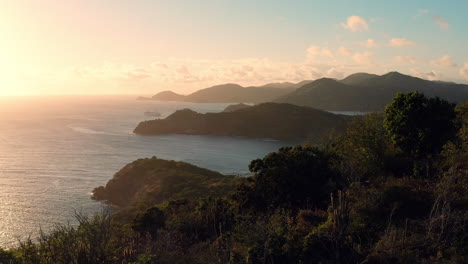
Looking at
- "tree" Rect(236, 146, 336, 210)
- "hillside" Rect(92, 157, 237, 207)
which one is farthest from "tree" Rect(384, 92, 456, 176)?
"hillside" Rect(92, 157, 237, 207)

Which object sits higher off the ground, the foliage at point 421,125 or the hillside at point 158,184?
the foliage at point 421,125

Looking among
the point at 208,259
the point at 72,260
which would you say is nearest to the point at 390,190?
the point at 208,259

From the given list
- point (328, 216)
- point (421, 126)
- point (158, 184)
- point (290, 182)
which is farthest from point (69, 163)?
point (328, 216)

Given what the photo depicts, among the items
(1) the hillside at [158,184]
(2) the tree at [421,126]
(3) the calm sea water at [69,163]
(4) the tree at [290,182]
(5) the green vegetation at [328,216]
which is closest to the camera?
(5) the green vegetation at [328,216]

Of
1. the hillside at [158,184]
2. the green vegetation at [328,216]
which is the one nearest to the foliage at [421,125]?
the green vegetation at [328,216]

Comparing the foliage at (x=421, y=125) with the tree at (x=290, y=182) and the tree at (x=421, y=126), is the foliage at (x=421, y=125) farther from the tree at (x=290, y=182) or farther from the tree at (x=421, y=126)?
the tree at (x=290, y=182)

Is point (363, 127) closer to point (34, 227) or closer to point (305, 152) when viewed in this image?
point (305, 152)
